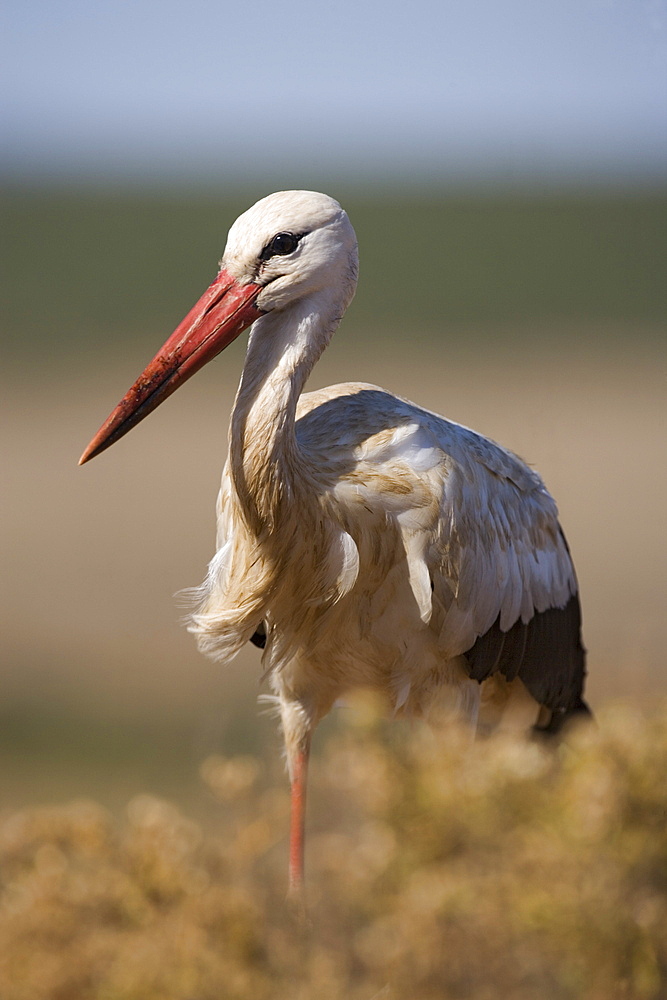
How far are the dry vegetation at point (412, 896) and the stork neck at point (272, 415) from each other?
702 millimetres

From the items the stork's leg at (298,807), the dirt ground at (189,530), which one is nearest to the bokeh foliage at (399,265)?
the dirt ground at (189,530)

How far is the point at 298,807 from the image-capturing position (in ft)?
10.6

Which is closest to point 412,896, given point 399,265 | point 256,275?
point 256,275

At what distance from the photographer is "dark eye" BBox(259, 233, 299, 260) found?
2.58m

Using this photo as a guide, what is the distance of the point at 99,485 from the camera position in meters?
11.5

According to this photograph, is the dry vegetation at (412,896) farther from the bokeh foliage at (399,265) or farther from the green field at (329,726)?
the bokeh foliage at (399,265)

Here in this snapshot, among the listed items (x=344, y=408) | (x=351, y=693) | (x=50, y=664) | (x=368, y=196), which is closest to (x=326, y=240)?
(x=344, y=408)

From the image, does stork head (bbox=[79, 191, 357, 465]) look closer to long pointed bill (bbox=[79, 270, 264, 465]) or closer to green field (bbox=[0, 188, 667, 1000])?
long pointed bill (bbox=[79, 270, 264, 465])

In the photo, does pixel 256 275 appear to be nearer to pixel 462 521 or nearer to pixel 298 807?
pixel 462 521

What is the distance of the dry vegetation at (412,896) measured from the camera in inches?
68.7

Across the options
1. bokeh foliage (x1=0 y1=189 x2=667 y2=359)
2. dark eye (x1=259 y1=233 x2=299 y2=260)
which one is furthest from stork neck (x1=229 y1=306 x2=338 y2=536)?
bokeh foliage (x1=0 y1=189 x2=667 y2=359)

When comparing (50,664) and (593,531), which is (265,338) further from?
(593,531)

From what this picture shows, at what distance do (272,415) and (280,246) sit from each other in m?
0.39

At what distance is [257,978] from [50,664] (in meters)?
6.41
